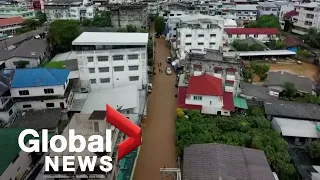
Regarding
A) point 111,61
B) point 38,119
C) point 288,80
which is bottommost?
point 38,119

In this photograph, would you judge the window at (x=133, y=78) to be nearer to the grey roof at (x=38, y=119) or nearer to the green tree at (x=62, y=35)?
the grey roof at (x=38, y=119)

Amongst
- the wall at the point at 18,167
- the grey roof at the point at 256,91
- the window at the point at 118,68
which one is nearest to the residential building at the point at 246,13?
the grey roof at the point at 256,91

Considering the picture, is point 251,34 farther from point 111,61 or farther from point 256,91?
point 111,61

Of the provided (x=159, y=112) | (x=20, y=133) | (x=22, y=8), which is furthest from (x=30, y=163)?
(x=22, y=8)

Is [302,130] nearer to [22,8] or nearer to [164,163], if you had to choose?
[164,163]

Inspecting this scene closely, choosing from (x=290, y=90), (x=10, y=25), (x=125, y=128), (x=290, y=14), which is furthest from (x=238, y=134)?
(x=10, y=25)

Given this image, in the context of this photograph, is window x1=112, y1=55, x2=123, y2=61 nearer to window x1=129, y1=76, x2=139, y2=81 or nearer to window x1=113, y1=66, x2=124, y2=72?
window x1=113, y1=66, x2=124, y2=72

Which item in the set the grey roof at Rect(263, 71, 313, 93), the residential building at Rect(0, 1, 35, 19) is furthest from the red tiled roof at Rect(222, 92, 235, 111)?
the residential building at Rect(0, 1, 35, 19)
